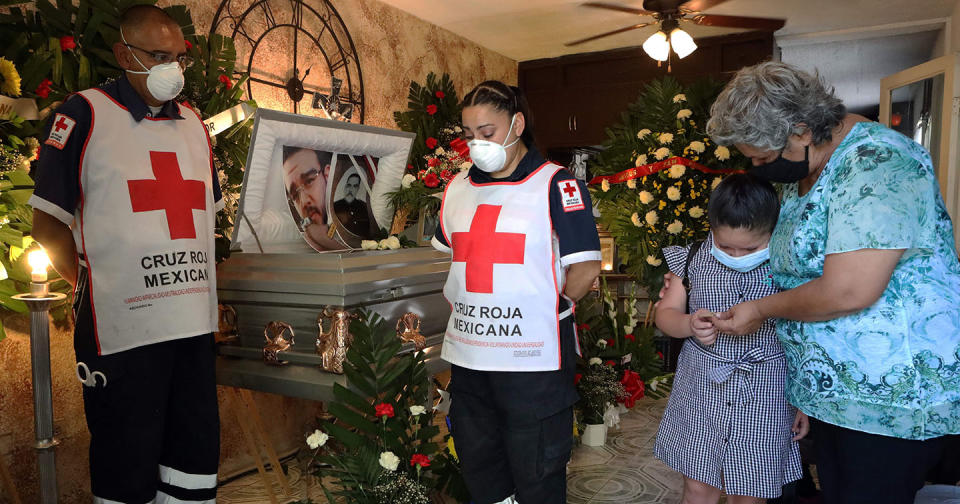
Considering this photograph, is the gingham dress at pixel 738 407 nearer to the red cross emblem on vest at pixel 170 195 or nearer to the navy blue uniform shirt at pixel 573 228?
the navy blue uniform shirt at pixel 573 228

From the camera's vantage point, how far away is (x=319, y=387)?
6.78ft

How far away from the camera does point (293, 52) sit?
3.60 meters

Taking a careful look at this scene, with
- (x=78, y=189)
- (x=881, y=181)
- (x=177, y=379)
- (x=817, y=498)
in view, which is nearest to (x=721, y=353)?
(x=881, y=181)

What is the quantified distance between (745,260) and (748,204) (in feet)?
0.47

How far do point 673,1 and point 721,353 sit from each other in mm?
3249

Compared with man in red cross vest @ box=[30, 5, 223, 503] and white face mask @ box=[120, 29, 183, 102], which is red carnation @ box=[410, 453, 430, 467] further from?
white face mask @ box=[120, 29, 183, 102]

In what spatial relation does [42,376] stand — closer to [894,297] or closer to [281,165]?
[281,165]

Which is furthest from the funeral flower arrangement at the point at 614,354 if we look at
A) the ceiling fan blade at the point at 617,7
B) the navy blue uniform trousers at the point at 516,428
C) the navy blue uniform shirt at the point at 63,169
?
the navy blue uniform shirt at the point at 63,169

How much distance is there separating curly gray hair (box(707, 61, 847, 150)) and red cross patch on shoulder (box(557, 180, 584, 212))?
41cm

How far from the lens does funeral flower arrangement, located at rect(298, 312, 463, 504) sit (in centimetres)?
197

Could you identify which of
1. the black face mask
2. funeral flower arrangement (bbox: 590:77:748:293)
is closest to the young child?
the black face mask

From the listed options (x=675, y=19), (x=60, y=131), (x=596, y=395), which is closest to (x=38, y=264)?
(x=60, y=131)

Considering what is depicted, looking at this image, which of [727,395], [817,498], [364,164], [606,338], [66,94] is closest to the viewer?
[727,395]

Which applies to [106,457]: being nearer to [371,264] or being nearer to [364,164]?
[371,264]
